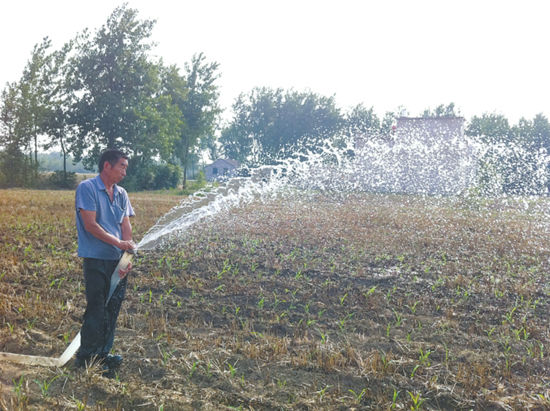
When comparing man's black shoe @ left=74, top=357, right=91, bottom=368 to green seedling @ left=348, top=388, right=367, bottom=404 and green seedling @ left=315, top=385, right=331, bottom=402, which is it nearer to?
green seedling @ left=315, top=385, right=331, bottom=402

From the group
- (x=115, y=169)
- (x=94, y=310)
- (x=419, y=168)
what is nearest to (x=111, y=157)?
→ (x=115, y=169)

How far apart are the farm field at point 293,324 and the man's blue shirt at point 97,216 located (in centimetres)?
94

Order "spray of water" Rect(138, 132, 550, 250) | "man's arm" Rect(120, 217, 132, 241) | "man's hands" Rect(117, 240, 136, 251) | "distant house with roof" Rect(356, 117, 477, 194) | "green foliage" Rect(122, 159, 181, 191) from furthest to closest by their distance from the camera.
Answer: "green foliage" Rect(122, 159, 181, 191) → "distant house with roof" Rect(356, 117, 477, 194) → "spray of water" Rect(138, 132, 550, 250) → "man's arm" Rect(120, 217, 132, 241) → "man's hands" Rect(117, 240, 136, 251)

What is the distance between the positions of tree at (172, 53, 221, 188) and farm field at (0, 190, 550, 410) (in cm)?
3345

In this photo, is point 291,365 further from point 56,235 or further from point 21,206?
point 21,206

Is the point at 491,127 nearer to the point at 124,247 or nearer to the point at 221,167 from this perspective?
the point at 221,167

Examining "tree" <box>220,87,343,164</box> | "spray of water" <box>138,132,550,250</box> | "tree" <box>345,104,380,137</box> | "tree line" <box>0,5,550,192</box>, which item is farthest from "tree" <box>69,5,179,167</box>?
"tree" <box>345,104,380,137</box>

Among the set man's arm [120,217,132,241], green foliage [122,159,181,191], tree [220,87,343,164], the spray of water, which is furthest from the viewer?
tree [220,87,343,164]

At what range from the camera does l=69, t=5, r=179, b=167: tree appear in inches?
1287

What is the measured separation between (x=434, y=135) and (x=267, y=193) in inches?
637

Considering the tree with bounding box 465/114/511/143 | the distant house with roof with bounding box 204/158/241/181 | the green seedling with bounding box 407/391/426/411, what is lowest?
the green seedling with bounding box 407/391/426/411

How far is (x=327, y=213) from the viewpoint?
1330 cm

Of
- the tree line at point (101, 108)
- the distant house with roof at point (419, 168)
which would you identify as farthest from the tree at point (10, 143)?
the distant house with roof at point (419, 168)

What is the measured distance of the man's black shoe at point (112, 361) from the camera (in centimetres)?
348
